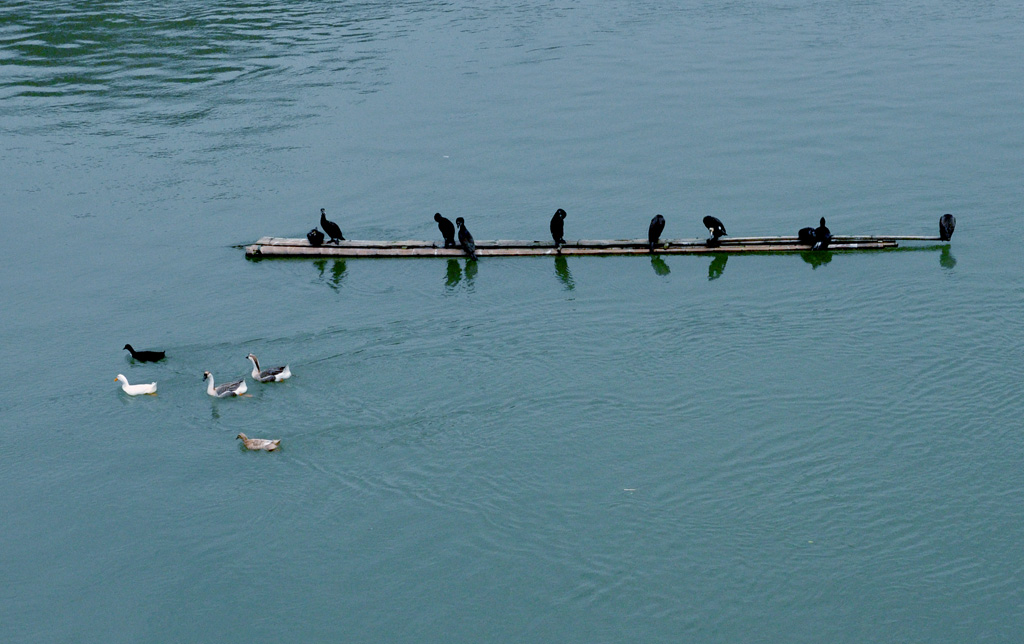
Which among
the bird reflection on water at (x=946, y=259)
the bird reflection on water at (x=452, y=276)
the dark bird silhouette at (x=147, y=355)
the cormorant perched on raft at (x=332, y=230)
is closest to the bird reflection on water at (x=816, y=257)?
the bird reflection on water at (x=946, y=259)

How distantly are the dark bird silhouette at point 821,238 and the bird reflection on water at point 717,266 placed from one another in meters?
2.01

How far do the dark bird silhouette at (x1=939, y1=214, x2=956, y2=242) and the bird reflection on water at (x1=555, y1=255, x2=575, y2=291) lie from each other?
849 centimetres

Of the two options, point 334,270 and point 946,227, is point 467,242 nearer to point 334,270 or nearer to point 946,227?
point 334,270

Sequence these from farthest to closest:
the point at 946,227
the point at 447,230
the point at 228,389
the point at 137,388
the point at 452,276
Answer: the point at 447,230 → the point at 452,276 → the point at 946,227 → the point at 137,388 → the point at 228,389

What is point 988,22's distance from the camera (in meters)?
45.8

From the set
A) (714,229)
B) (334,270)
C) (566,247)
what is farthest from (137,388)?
(714,229)

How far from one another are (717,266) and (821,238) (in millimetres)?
2372

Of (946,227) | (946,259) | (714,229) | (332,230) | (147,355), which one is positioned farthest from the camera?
(332,230)

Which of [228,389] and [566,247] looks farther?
[566,247]

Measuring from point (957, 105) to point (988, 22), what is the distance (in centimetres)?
1267

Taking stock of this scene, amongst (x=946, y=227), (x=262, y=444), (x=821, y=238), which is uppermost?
(x=946, y=227)

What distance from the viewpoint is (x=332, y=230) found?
26359 millimetres

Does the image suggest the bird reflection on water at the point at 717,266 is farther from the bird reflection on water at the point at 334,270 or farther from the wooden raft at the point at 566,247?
the bird reflection on water at the point at 334,270

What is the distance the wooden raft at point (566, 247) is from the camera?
25078 mm
